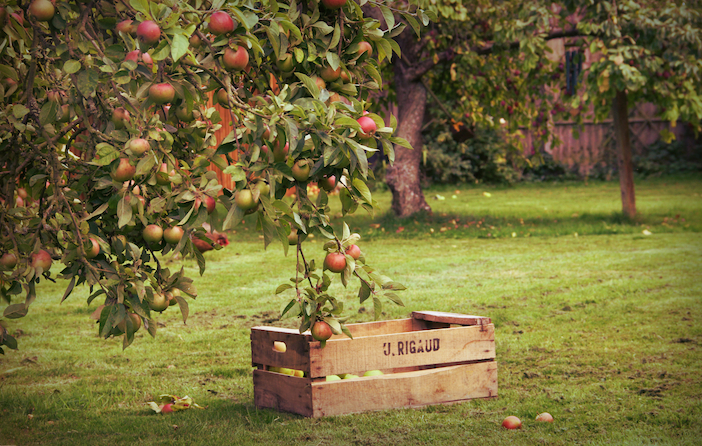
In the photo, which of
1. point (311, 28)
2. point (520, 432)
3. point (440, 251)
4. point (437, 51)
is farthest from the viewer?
point (437, 51)

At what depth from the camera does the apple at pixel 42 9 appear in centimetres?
186

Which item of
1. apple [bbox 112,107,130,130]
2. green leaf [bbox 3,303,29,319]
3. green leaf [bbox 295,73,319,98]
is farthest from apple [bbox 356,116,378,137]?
green leaf [bbox 3,303,29,319]

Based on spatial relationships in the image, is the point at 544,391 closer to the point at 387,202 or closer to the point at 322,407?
the point at 322,407

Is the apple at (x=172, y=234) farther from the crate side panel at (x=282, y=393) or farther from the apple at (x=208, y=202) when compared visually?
the crate side panel at (x=282, y=393)

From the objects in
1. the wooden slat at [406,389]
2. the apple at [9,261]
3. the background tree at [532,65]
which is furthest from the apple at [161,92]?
the background tree at [532,65]

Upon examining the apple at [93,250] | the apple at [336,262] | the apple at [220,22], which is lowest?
the apple at [336,262]

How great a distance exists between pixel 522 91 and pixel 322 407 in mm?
8568

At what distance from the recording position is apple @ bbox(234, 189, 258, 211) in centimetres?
168

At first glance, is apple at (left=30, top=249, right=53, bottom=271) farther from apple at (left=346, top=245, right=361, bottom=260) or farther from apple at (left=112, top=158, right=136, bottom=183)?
apple at (left=346, top=245, right=361, bottom=260)

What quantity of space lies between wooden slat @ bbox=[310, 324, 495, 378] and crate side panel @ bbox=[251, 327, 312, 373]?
64 mm

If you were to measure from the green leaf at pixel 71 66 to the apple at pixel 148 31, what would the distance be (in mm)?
317

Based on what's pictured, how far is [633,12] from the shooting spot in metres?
8.41

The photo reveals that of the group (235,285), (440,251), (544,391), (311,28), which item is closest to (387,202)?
(440,251)

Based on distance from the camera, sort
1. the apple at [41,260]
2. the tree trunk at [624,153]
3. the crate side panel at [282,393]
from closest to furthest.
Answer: the apple at [41,260], the crate side panel at [282,393], the tree trunk at [624,153]
